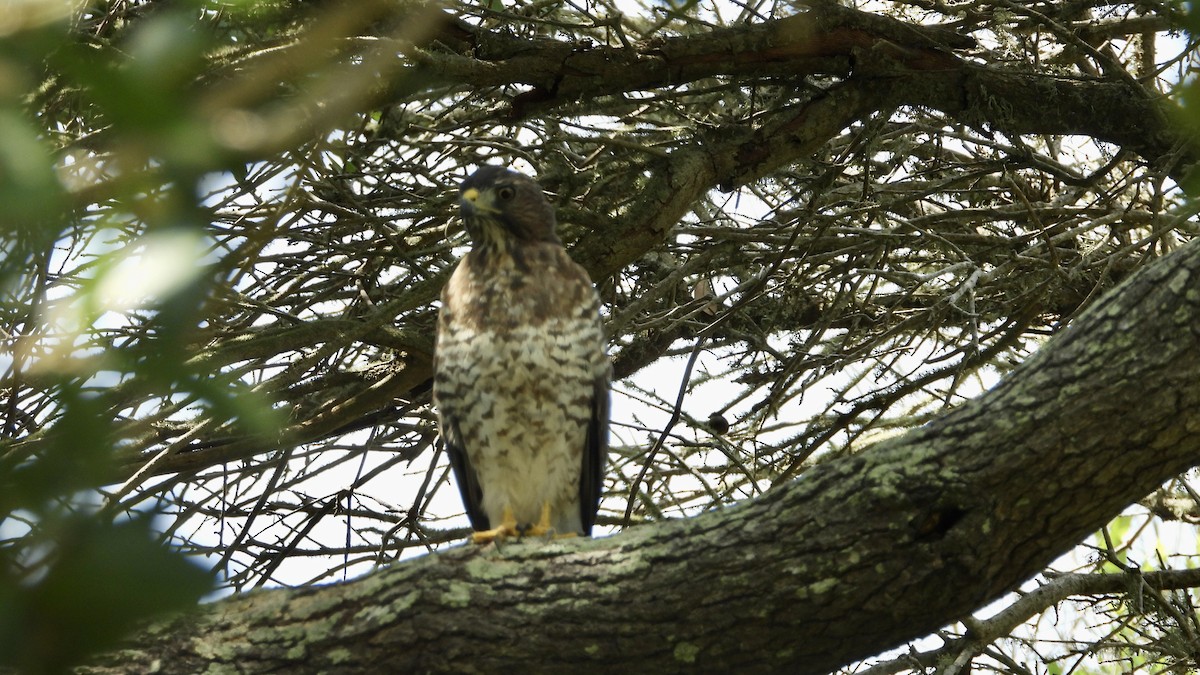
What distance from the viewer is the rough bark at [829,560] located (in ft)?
8.05

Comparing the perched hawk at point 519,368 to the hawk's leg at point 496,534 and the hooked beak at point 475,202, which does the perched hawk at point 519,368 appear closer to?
the hooked beak at point 475,202

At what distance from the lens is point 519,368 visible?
13.8 feet

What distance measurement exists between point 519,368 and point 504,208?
0.65m

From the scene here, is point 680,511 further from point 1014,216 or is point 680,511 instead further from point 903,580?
point 903,580

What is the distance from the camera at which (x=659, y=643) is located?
105 inches

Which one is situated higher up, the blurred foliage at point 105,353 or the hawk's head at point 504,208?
the hawk's head at point 504,208

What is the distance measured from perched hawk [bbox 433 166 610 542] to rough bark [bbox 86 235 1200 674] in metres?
1.29

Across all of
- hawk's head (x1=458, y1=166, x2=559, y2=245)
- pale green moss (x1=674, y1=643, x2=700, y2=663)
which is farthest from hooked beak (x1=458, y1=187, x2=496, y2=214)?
pale green moss (x1=674, y1=643, x2=700, y2=663)

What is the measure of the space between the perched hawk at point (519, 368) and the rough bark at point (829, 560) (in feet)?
4.25

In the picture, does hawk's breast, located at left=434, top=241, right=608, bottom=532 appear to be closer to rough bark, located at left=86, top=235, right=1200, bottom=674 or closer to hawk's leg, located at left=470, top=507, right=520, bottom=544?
hawk's leg, located at left=470, top=507, right=520, bottom=544

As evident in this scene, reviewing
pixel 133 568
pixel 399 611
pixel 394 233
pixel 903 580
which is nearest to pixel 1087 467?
pixel 903 580

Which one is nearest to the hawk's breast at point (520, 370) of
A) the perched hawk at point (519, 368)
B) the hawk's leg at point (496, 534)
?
the perched hawk at point (519, 368)

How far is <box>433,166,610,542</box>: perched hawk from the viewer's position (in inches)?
166

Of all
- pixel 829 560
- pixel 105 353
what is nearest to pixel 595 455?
pixel 829 560
